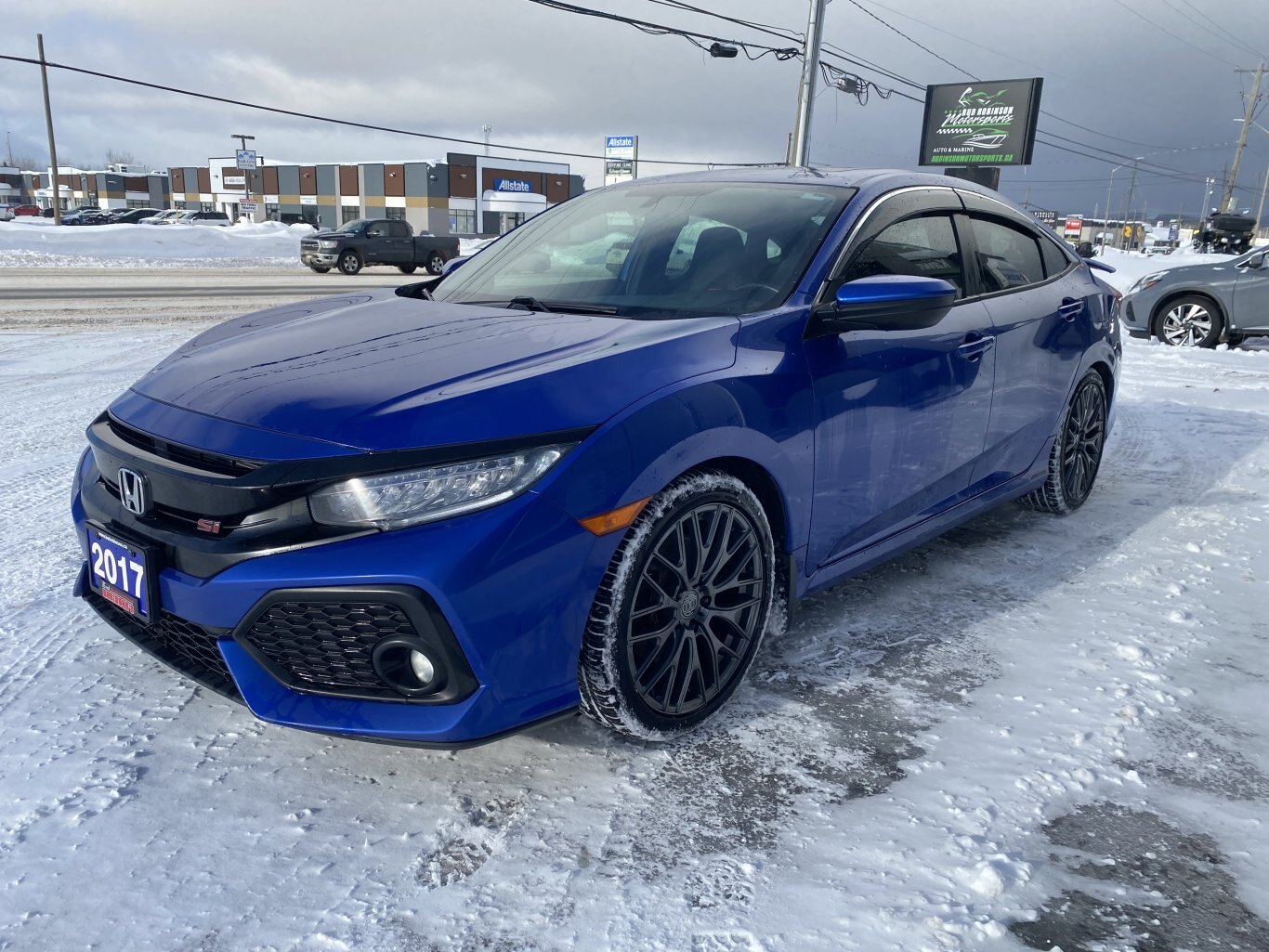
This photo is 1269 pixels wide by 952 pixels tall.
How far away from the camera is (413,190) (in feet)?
234

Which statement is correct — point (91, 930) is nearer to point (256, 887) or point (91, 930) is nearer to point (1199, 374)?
point (256, 887)

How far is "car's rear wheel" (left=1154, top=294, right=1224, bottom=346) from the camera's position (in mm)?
11508

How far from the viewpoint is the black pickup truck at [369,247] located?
24.6 meters

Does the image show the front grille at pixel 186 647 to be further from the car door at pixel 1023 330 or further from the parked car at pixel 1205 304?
the parked car at pixel 1205 304

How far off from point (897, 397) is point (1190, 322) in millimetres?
10554

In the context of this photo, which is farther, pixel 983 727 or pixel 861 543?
pixel 861 543

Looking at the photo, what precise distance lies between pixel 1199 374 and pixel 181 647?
9.80 meters

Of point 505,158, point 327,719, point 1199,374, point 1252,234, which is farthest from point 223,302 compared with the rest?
point 505,158

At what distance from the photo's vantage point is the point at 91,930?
1.86m

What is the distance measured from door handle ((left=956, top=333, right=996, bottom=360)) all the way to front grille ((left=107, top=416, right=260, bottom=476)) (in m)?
2.49

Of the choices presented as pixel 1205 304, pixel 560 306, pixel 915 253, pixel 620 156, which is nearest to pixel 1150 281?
pixel 1205 304

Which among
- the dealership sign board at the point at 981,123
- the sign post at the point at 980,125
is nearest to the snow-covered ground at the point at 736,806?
the sign post at the point at 980,125

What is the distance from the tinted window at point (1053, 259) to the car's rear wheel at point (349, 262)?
22767 mm

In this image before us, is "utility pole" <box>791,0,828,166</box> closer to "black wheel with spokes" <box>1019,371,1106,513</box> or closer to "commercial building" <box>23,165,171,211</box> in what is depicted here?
"black wheel with spokes" <box>1019,371,1106,513</box>
